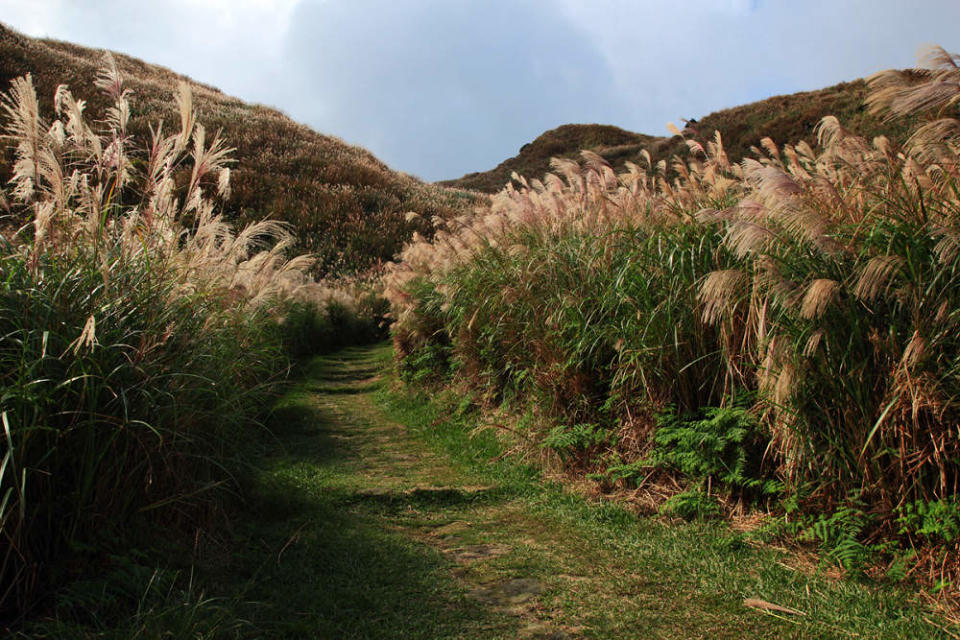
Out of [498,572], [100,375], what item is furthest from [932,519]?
[100,375]

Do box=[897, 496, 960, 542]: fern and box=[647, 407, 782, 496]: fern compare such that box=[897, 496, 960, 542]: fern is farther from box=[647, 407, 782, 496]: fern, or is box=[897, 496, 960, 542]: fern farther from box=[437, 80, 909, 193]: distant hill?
box=[437, 80, 909, 193]: distant hill

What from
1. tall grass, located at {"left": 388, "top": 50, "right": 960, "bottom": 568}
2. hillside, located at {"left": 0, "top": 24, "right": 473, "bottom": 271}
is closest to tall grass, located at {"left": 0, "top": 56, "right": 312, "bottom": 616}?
tall grass, located at {"left": 388, "top": 50, "right": 960, "bottom": 568}

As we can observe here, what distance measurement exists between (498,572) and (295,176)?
2584 centimetres

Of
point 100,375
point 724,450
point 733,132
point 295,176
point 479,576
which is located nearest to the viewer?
point 100,375

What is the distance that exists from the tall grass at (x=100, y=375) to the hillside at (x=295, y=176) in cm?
1638

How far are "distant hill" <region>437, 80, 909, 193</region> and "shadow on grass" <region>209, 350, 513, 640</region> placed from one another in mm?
13735

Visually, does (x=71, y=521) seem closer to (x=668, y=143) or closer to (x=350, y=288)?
(x=350, y=288)

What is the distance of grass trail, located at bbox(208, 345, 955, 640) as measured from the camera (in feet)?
8.68

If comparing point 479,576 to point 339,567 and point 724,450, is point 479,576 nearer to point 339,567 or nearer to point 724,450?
point 339,567

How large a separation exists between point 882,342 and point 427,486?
3.23 metres

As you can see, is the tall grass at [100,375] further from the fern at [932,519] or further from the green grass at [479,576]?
the fern at [932,519]

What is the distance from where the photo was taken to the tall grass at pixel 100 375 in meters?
2.53

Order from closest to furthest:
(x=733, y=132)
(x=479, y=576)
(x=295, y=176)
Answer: (x=479, y=576), (x=295, y=176), (x=733, y=132)

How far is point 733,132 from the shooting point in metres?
33.7
